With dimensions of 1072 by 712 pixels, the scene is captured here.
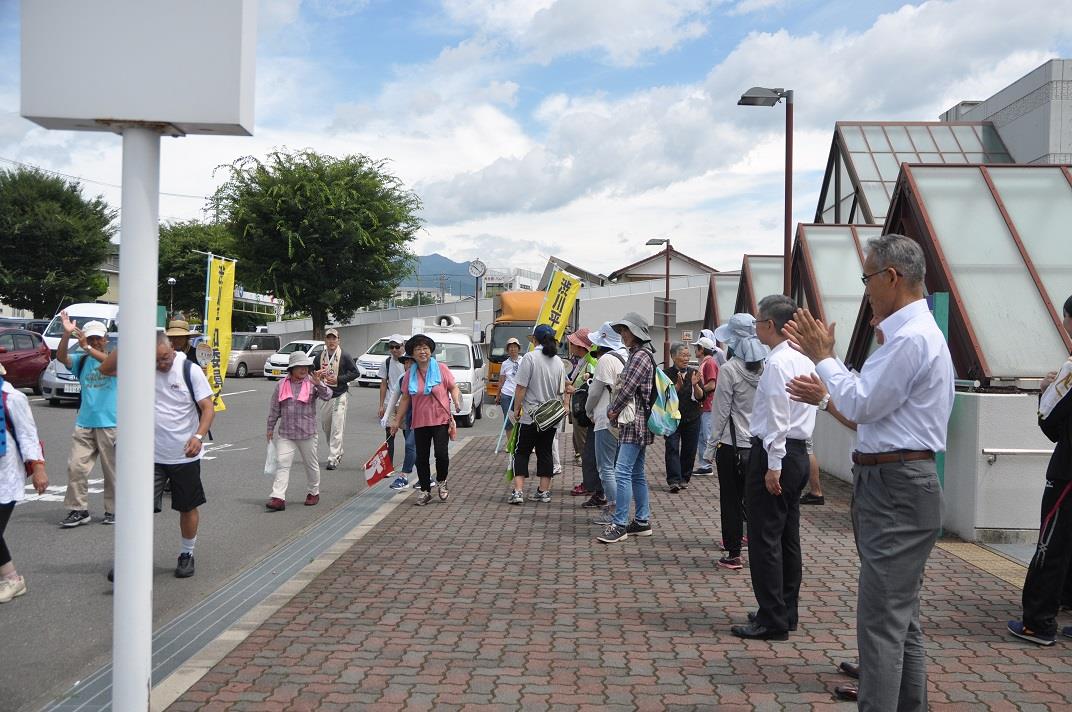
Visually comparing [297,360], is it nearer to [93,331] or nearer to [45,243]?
[93,331]

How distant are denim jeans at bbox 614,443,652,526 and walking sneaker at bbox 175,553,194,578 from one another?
336cm

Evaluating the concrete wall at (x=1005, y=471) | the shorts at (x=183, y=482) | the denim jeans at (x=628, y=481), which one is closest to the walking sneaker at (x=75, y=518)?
the shorts at (x=183, y=482)

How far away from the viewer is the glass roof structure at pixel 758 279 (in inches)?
822

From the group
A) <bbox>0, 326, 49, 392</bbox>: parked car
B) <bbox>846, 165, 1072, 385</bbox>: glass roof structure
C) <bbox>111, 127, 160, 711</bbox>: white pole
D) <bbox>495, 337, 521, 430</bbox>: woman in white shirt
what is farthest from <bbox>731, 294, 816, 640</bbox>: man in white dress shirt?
<bbox>0, 326, 49, 392</bbox>: parked car

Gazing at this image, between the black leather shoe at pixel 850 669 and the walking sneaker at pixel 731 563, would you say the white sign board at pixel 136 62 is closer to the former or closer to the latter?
the black leather shoe at pixel 850 669

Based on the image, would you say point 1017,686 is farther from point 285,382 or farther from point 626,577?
point 285,382

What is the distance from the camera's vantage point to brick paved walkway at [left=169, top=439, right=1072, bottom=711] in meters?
4.37

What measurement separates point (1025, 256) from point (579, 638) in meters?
6.44

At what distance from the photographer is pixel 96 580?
22.0 feet

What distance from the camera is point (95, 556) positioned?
292 inches

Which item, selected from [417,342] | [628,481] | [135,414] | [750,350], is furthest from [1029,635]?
[417,342]

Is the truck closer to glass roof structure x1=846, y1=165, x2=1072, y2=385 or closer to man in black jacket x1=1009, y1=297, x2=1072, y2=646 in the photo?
glass roof structure x1=846, y1=165, x2=1072, y2=385

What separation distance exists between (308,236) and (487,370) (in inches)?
816

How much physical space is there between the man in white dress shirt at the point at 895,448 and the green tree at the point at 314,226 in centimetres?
4356
